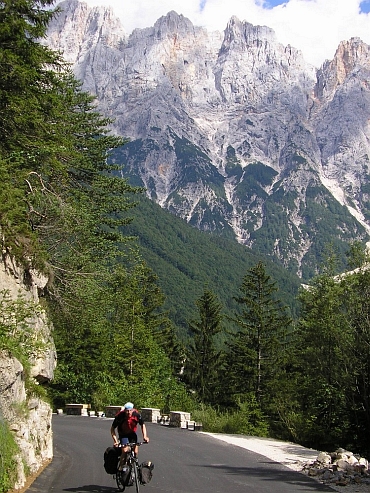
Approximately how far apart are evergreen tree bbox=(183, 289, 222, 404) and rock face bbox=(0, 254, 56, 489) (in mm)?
40274

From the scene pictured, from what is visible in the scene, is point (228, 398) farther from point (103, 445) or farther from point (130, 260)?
point (103, 445)

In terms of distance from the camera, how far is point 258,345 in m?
45.5

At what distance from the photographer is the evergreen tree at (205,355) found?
184ft

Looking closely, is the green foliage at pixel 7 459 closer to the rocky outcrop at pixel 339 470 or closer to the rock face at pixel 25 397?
the rock face at pixel 25 397

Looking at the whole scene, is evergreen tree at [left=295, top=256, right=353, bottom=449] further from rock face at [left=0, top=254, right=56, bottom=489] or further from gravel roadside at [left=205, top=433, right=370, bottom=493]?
rock face at [left=0, top=254, right=56, bottom=489]

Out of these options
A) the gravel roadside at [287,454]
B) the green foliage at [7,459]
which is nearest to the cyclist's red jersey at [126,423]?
the green foliage at [7,459]

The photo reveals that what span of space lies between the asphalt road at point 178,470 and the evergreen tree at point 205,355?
119 ft

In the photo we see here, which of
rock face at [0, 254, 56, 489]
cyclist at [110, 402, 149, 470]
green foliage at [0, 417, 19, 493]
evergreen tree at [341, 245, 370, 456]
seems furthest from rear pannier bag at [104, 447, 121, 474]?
evergreen tree at [341, 245, 370, 456]

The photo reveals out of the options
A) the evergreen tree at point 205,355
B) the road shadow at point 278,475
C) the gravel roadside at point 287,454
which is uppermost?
the evergreen tree at point 205,355

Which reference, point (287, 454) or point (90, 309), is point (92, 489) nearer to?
point (287, 454)

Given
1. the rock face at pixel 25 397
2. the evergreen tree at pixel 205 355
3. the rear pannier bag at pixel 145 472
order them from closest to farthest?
the rear pannier bag at pixel 145 472 → the rock face at pixel 25 397 → the evergreen tree at pixel 205 355

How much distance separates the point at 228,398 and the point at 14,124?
108 ft

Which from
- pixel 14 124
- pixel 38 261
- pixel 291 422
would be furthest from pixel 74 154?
pixel 291 422

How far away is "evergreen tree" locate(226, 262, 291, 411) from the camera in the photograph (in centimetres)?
4350
